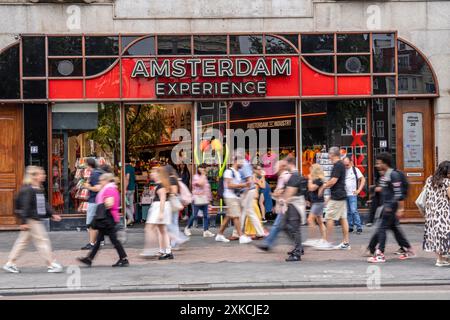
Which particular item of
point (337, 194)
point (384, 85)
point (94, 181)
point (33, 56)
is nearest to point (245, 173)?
point (337, 194)

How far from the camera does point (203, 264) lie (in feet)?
41.8

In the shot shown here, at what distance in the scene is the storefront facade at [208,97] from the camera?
59.5 feet

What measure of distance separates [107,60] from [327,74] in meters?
5.61

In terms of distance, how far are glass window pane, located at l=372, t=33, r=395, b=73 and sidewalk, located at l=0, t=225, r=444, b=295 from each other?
5.46m

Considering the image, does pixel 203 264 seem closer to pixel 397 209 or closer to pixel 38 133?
pixel 397 209

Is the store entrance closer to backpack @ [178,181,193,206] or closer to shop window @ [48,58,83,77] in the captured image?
shop window @ [48,58,83,77]

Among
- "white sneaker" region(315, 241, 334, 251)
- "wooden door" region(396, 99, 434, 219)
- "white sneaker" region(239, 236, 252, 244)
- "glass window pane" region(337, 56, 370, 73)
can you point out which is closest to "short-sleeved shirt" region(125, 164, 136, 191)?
"white sneaker" region(239, 236, 252, 244)

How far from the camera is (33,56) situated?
1803cm

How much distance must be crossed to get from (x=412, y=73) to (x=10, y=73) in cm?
1021

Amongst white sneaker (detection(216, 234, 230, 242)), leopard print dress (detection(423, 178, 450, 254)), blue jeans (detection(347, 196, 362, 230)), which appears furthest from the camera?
blue jeans (detection(347, 196, 362, 230))

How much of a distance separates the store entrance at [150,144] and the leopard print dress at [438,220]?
7958 millimetres

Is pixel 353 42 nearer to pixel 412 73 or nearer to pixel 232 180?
pixel 412 73

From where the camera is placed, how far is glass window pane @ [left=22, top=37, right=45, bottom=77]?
18.0 m

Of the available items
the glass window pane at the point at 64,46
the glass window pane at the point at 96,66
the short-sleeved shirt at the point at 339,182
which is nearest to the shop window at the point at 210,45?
the glass window pane at the point at 96,66
